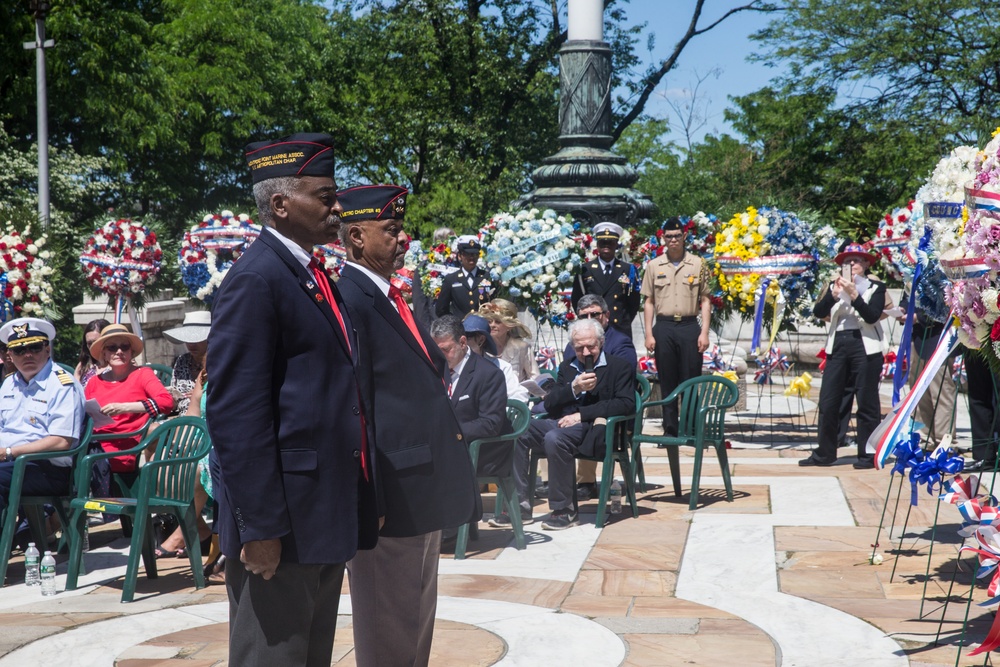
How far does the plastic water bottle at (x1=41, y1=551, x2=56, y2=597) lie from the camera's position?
233 inches

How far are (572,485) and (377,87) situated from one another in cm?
2563

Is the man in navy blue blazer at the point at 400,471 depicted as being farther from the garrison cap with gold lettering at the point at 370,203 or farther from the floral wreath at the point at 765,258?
the floral wreath at the point at 765,258

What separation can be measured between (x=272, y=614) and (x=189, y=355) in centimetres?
513

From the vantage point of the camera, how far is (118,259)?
10758 mm

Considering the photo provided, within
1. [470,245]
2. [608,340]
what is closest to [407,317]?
[608,340]

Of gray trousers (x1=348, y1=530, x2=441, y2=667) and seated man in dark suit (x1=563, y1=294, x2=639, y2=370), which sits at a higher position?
seated man in dark suit (x1=563, y1=294, x2=639, y2=370)

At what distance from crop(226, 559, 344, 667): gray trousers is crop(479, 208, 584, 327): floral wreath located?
725 centimetres

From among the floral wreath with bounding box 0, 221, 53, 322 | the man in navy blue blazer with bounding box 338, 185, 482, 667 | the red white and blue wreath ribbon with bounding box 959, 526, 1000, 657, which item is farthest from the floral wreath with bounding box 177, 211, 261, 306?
the red white and blue wreath ribbon with bounding box 959, 526, 1000, 657

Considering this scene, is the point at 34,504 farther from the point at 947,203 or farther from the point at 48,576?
the point at 947,203

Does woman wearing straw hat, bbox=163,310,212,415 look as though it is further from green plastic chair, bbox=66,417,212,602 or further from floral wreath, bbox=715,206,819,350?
floral wreath, bbox=715,206,819,350

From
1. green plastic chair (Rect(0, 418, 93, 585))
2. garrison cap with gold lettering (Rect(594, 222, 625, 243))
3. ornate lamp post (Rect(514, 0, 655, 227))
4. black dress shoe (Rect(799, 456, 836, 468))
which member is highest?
ornate lamp post (Rect(514, 0, 655, 227))

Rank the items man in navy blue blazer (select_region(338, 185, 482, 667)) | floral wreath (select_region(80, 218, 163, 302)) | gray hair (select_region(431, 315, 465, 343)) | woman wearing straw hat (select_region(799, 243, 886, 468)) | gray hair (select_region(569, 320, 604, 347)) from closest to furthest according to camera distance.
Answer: man in navy blue blazer (select_region(338, 185, 482, 667)), gray hair (select_region(431, 315, 465, 343)), gray hair (select_region(569, 320, 604, 347)), woman wearing straw hat (select_region(799, 243, 886, 468)), floral wreath (select_region(80, 218, 163, 302))

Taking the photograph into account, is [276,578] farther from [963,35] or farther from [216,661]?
[963,35]

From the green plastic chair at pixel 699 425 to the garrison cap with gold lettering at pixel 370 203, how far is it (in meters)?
4.38
